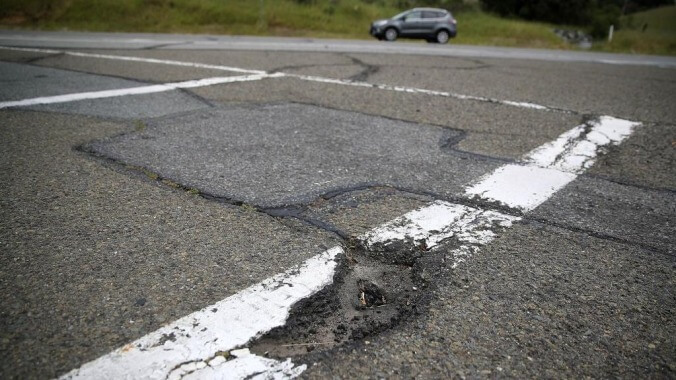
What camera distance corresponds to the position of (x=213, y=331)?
4.86ft

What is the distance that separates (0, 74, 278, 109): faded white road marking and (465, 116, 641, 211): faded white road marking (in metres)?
3.93

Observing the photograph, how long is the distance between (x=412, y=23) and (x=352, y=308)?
18.2 m

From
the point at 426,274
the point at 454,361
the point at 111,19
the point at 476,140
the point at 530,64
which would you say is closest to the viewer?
the point at 454,361

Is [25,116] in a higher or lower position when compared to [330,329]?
higher

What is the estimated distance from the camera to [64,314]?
5.05ft

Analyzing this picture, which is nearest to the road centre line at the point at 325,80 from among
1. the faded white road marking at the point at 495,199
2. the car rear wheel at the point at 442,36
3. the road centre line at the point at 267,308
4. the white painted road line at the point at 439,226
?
the faded white road marking at the point at 495,199

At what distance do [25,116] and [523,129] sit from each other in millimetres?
4414

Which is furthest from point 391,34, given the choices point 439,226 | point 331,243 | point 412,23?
point 331,243

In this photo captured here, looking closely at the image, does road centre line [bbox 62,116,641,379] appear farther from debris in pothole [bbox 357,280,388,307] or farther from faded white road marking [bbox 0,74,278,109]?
faded white road marking [bbox 0,74,278,109]

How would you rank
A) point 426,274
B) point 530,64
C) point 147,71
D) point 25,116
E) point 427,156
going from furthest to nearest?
1. point 530,64
2. point 147,71
3. point 25,116
4. point 427,156
5. point 426,274

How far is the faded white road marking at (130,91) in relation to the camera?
4.36m

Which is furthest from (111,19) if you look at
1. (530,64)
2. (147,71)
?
(530,64)

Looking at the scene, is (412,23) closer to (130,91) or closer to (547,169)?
(130,91)

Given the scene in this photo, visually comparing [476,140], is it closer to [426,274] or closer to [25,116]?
[426,274]
